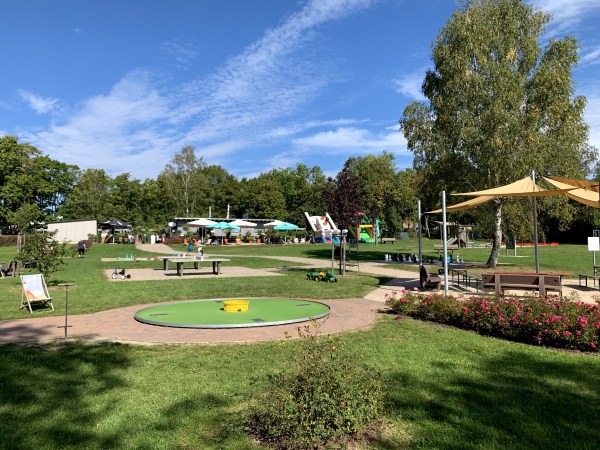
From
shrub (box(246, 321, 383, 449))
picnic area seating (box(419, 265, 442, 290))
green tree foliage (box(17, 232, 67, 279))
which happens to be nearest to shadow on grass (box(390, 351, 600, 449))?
shrub (box(246, 321, 383, 449))

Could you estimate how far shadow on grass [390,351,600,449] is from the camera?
3.69 metres

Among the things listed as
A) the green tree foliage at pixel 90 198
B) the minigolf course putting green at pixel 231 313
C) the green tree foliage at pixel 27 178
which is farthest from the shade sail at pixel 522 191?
the green tree foliage at pixel 90 198

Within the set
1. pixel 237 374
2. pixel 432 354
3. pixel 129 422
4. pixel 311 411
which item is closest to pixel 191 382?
pixel 237 374

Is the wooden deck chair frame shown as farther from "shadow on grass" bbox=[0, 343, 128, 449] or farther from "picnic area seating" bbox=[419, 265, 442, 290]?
"picnic area seating" bbox=[419, 265, 442, 290]

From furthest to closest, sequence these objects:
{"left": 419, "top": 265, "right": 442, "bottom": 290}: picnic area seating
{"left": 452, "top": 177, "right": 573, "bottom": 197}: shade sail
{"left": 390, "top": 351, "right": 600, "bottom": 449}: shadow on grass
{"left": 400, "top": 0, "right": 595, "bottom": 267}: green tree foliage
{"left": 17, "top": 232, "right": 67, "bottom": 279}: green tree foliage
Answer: {"left": 400, "top": 0, "right": 595, "bottom": 267}: green tree foliage, {"left": 17, "top": 232, "right": 67, "bottom": 279}: green tree foliage, {"left": 419, "top": 265, "right": 442, "bottom": 290}: picnic area seating, {"left": 452, "top": 177, "right": 573, "bottom": 197}: shade sail, {"left": 390, "top": 351, "right": 600, "bottom": 449}: shadow on grass

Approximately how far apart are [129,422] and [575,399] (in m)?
4.64

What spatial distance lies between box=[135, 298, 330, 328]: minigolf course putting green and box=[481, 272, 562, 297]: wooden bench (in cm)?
435

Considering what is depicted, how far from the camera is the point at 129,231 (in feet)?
184

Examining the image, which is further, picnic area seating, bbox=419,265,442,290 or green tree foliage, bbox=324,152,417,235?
green tree foliage, bbox=324,152,417,235

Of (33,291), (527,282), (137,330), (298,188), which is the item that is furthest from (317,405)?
(298,188)

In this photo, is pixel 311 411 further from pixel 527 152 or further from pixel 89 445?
pixel 527 152

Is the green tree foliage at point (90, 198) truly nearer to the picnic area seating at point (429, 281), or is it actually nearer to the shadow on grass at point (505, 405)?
the picnic area seating at point (429, 281)

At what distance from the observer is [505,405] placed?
14.5 ft

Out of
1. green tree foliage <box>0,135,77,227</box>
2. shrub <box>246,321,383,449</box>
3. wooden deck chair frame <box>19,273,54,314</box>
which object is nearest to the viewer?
shrub <box>246,321,383,449</box>
